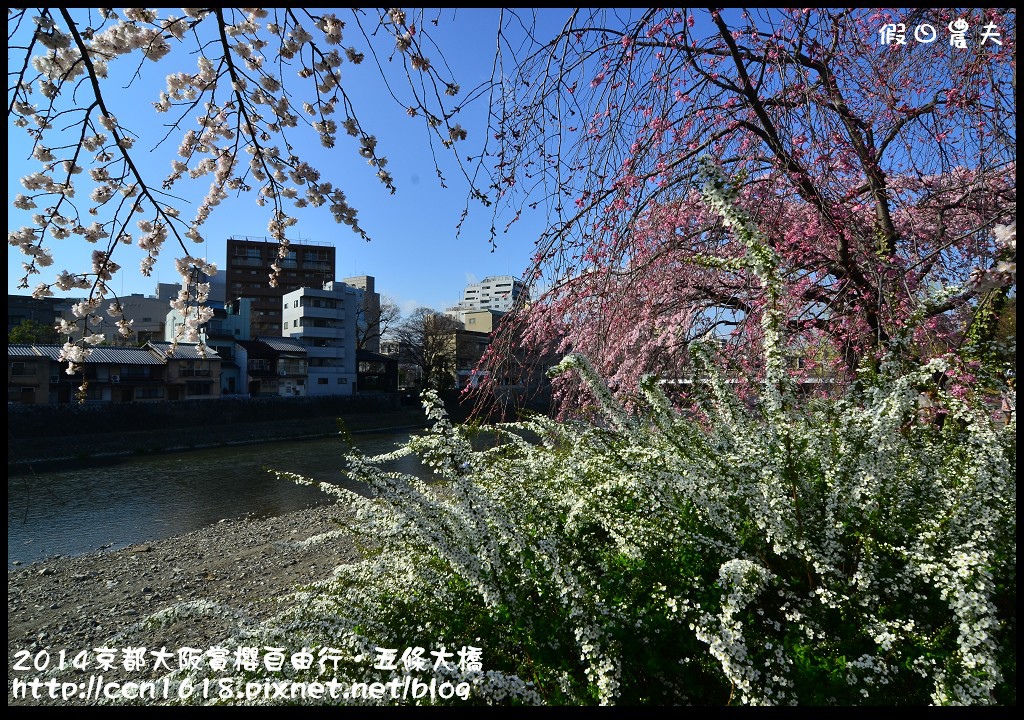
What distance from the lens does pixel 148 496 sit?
15.9 metres

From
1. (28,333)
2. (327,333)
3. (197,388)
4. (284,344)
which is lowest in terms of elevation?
(197,388)

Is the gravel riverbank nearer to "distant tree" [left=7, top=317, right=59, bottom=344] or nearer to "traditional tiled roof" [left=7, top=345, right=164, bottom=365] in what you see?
"traditional tiled roof" [left=7, top=345, right=164, bottom=365]

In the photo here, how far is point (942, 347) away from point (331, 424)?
3040cm

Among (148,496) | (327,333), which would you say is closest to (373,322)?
(327,333)

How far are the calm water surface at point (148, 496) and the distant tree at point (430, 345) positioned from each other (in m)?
14.8

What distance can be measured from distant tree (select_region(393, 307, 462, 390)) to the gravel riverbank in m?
24.4

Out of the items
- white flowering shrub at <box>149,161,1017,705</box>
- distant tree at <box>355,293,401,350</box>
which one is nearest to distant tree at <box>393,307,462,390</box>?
distant tree at <box>355,293,401,350</box>

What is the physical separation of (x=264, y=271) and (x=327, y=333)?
16.9 m

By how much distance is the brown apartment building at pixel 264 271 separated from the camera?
50.3m

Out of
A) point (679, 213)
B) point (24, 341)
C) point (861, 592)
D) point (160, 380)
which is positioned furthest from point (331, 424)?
point (861, 592)

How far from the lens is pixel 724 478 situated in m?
2.38

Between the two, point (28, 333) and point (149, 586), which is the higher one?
point (28, 333)

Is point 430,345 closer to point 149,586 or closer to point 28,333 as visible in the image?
point 28,333

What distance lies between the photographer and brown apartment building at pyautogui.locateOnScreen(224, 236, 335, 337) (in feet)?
165
